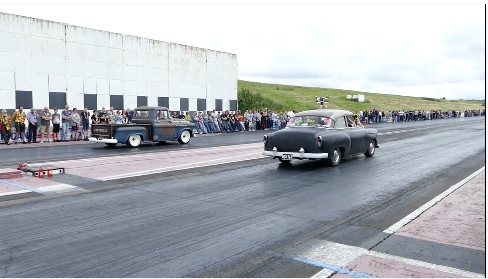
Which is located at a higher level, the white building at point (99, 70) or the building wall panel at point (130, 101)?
the white building at point (99, 70)

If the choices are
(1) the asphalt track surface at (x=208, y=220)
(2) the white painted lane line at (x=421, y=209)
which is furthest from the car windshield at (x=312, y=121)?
(2) the white painted lane line at (x=421, y=209)

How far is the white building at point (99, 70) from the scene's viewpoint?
2269cm

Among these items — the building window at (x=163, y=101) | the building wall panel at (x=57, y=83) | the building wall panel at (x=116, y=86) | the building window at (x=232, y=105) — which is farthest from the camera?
the building window at (x=232, y=105)

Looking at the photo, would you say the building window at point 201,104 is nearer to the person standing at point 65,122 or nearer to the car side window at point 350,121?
the person standing at point 65,122

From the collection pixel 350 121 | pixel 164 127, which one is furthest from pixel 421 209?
pixel 164 127

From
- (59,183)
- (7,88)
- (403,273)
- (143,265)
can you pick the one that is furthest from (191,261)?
(7,88)

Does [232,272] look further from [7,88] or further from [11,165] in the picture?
[7,88]

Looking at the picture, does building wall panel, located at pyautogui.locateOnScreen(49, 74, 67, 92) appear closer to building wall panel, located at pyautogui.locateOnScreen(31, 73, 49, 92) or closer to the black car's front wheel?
building wall panel, located at pyautogui.locateOnScreen(31, 73, 49, 92)

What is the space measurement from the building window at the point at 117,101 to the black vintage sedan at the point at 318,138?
17154 mm

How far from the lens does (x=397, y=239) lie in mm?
5750

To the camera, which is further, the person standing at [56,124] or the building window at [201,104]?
the building window at [201,104]

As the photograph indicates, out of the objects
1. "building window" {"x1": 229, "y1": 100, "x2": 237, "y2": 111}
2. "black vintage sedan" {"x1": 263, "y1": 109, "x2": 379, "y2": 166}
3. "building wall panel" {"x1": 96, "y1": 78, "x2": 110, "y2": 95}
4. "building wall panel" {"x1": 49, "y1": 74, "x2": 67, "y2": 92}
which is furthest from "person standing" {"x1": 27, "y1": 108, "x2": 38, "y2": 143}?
"building window" {"x1": 229, "y1": 100, "x2": 237, "y2": 111}

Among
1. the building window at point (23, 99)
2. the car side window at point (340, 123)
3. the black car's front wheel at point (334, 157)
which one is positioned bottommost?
the black car's front wheel at point (334, 157)

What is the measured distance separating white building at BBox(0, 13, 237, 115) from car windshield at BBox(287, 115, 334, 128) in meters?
16.5
